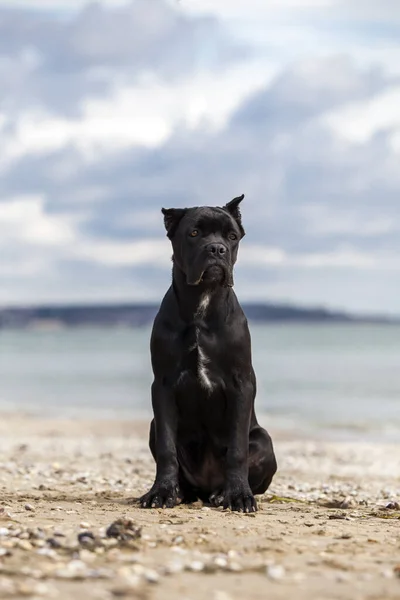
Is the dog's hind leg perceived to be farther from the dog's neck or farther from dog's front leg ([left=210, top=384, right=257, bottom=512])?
the dog's neck

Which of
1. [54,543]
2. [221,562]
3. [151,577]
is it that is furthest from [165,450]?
[151,577]

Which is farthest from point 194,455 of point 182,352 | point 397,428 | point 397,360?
point 397,360

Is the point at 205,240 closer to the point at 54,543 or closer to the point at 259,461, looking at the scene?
the point at 259,461

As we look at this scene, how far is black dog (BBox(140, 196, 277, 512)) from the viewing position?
748cm

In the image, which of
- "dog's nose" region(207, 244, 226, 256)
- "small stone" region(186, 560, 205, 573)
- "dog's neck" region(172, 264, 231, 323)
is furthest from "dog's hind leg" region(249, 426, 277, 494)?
"small stone" region(186, 560, 205, 573)

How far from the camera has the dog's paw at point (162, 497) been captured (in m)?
7.44

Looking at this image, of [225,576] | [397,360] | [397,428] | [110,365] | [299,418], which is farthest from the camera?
[397,360]

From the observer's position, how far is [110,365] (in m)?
41.6

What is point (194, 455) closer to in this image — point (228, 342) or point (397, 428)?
point (228, 342)

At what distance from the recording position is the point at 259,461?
802cm

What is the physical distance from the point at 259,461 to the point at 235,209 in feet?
6.69

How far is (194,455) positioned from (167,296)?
129 cm

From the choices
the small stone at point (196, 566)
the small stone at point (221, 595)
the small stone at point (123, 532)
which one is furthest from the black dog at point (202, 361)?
the small stone at point (221, 595)

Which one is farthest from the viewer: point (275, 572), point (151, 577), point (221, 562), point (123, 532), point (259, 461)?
point (259, 461)
